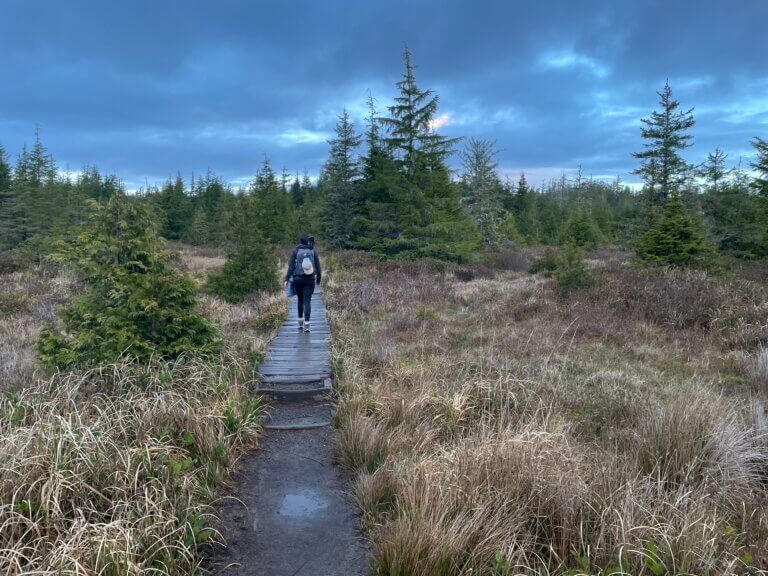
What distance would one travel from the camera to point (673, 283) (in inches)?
519

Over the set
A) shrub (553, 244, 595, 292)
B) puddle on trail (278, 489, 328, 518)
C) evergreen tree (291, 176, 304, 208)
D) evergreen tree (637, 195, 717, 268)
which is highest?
evergreen tree (291, 176, 304, 208)

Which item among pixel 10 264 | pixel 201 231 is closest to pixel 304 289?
pixel 10 264

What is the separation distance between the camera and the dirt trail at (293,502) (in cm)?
326

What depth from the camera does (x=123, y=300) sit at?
223 inches

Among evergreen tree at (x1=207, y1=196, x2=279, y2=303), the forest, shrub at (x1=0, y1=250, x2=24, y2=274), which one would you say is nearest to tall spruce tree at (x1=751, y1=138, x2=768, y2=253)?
the forest

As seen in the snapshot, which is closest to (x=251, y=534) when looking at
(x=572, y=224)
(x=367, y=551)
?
(x=367, y=551)

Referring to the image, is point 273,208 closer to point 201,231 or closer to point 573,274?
point 201,231

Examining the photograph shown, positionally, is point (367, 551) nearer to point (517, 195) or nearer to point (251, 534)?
point (251, 534)

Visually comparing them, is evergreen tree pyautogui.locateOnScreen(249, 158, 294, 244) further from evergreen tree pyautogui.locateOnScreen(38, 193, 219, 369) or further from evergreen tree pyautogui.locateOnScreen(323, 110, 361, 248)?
evergreen tree pyautogui.locateOnScreen(38, 193, 219, 369)

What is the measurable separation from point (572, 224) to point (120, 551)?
35939 millimetres

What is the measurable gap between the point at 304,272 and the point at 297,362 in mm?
2505

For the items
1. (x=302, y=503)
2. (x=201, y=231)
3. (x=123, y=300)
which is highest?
(x=201, y=231)

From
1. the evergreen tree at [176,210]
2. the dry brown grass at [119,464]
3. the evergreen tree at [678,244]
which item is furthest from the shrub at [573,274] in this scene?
the evergreen tree at [176,210]

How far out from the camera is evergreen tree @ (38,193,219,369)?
5457 millimetres
